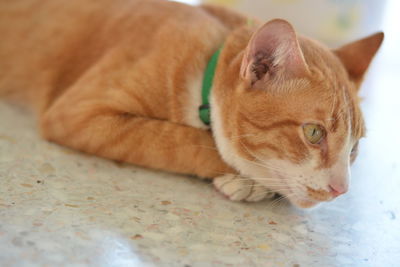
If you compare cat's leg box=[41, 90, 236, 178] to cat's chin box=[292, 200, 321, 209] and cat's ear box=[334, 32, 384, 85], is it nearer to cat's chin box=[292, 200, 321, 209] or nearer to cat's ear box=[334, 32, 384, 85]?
cat's chin box=[292, 200, 321, 209]

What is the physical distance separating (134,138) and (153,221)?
45 cm

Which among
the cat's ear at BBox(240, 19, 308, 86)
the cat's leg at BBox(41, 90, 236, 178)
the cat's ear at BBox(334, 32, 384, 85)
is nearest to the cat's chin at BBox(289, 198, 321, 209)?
the cat's leg at BBox(41, 90, 236, 178)

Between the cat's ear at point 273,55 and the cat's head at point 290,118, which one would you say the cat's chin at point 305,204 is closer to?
the cat's head at point 290,118

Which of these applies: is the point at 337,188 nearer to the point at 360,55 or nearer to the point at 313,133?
the point at 313,133

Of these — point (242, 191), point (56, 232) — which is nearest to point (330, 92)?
point (242, 191)

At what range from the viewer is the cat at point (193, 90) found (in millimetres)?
1378

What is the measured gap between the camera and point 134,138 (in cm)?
164

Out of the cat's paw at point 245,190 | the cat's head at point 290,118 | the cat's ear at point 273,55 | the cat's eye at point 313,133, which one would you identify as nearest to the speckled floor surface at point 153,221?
the cat's paw at point 245,190

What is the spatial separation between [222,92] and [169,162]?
12.2 inches

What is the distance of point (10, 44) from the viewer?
2182 mm

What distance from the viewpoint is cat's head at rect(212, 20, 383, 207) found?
1.35 metres

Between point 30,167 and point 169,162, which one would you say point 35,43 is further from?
Result: point 169,162

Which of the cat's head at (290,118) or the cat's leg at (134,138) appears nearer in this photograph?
the cat's head at (290,118)

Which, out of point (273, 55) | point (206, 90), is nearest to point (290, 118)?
point (273, 55)
